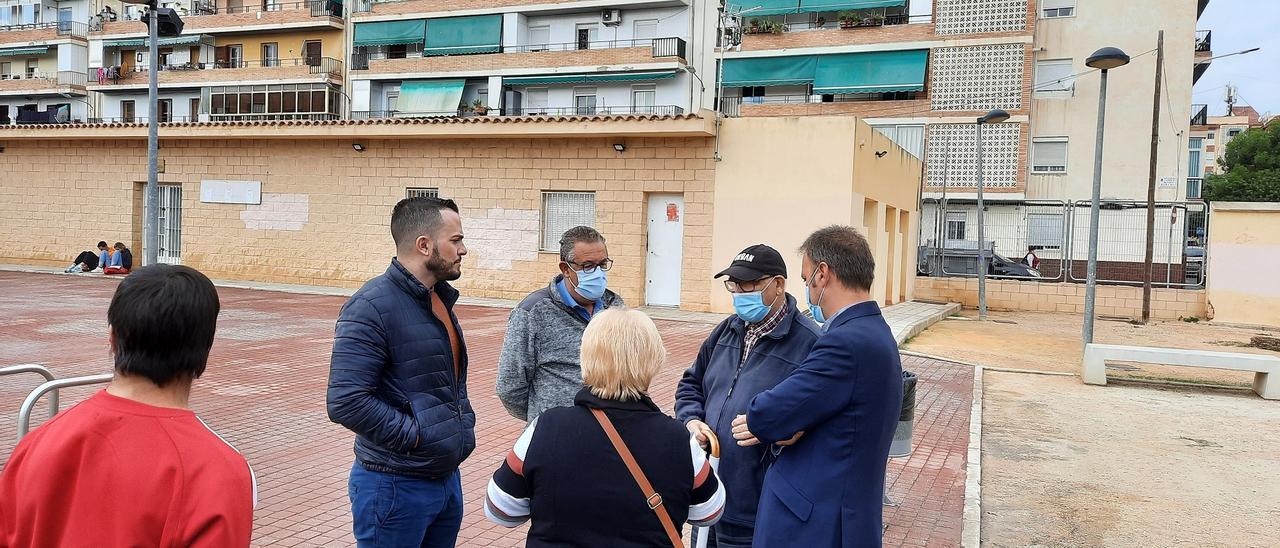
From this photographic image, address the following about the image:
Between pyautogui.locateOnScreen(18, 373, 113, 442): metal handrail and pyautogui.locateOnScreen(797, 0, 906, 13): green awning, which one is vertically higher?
pyautogui.locateOnScreen(797, 0, 906, 13): green awning

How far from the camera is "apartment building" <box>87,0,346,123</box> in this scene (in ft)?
127

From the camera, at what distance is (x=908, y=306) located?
795 inches

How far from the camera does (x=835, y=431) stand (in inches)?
104

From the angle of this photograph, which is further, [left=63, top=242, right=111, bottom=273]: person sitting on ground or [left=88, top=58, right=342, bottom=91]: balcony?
[left=88, top=58, right=342, bottom=91]: balcony

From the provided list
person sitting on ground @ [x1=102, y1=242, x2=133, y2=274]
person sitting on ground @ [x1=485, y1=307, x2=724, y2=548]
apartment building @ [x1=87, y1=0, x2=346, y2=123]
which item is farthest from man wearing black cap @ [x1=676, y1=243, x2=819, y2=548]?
apartment building @ [x1=87, y1=0, x2=346, y2=123]

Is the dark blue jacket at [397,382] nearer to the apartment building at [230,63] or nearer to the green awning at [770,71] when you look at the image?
the green awning at [770,71]

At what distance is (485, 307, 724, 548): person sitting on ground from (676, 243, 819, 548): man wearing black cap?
70 cm

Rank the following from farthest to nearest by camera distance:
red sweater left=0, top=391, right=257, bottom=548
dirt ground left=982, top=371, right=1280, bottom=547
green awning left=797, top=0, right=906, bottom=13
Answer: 1. green awning left=797, top=0, right=906, bottom=13
2. dirt ground left=982, top=371, right=1280, bottom=547
3. red sweater left=0, top=391, right=257, bottom=548

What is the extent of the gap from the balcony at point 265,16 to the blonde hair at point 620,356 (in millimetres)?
41443

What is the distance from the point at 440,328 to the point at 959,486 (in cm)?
445

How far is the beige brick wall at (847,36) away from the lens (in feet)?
108

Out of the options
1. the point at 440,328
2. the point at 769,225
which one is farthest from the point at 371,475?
the point at 769,225

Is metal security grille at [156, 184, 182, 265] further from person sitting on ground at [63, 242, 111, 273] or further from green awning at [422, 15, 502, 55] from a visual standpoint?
green awning at [422, 15, 502, 55]

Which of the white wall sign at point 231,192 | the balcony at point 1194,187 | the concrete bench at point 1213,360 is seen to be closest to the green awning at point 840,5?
the balcony at point 1194,187
